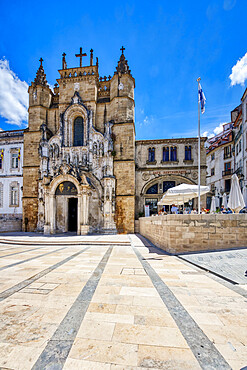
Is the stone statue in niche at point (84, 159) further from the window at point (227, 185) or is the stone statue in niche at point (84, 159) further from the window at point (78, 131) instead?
the window at point (227, 185)

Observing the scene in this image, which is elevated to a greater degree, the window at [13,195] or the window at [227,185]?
the window at [227,185]

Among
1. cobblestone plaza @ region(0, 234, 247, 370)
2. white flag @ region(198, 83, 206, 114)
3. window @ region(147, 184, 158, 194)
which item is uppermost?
white flag @ region(198, 83, 206, 114)

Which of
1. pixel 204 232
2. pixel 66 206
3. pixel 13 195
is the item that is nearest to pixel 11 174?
pixel 13 195

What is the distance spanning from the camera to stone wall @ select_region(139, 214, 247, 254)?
821 centimetres

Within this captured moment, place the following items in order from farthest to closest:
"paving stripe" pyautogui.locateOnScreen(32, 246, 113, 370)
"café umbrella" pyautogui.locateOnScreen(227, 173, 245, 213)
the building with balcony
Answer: the building with balcony, "café umbrella" pyautogui.locateOnScreen(227, 173, 245, 213), "paving stripe" pyautogui.locateOnScreen(32, 246, 113, 370)

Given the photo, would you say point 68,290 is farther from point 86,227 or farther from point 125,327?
point 86,227

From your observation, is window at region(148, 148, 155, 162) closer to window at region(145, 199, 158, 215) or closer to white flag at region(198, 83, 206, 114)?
window at region(145, 199, 158, 215)

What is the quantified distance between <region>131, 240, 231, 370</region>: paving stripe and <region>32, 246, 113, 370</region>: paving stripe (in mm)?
1678

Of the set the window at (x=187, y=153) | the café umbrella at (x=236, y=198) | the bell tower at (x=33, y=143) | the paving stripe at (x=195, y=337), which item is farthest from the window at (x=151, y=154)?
the paving stripe at (x=195, y=337)

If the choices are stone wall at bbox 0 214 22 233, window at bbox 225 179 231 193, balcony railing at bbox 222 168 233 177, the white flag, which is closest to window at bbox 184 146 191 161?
the white flag

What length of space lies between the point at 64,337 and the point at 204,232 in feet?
23.9

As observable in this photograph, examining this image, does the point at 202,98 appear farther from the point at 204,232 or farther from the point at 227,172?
the point at 227,172

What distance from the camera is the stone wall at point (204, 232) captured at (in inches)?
323

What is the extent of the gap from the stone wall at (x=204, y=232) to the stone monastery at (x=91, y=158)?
1129cm
